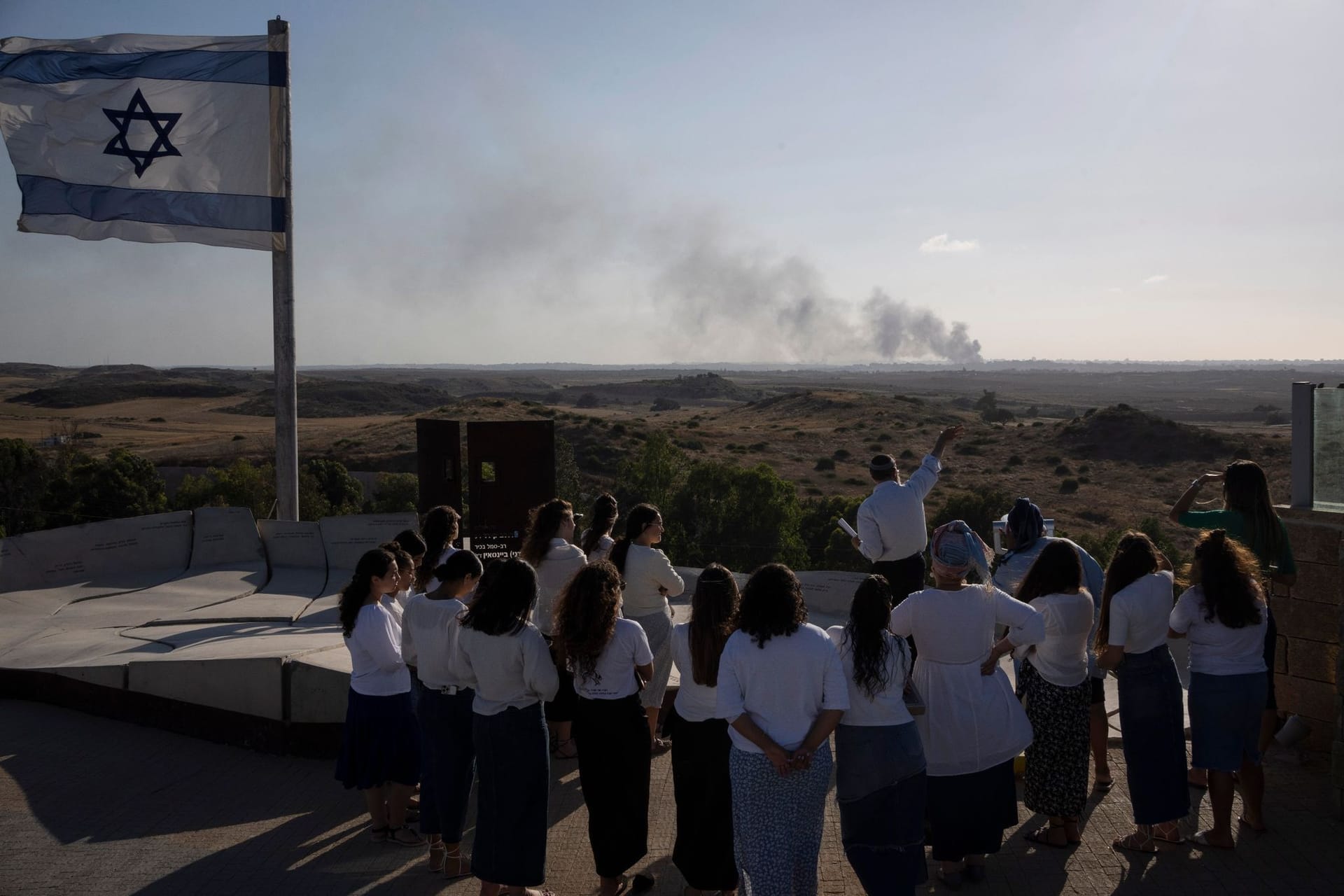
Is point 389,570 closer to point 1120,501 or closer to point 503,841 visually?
point 503,841

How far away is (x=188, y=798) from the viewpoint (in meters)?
6.17

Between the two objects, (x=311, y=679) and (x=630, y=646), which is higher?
(x=630, y=646)

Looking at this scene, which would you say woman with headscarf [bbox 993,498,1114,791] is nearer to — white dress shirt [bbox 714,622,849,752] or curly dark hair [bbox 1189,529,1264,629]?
curly dark hair [bbox 1189,529,1264,629]

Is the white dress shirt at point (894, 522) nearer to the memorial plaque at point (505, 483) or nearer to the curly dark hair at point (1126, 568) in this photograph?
the curly dark hair at point (1126, 568)

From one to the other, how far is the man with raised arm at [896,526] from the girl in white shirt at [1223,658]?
1389 millimetres

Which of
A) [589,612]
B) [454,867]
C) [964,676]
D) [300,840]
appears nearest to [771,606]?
[589,612]

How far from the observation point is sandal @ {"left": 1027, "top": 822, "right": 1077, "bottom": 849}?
5.29 metres

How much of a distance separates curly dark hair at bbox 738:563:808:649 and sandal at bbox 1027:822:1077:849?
7.55 feet

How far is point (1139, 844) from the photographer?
5199 mm

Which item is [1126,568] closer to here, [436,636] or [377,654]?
[436,636]

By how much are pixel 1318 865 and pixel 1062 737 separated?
132cm

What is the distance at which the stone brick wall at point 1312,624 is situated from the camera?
6340 millimetres

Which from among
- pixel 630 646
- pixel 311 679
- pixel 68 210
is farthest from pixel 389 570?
pixel 68 210

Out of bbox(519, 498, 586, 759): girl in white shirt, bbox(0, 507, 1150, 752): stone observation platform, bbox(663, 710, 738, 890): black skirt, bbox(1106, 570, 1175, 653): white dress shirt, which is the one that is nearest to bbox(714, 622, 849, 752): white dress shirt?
bbox(663, 710, 738, 890): black skirt
